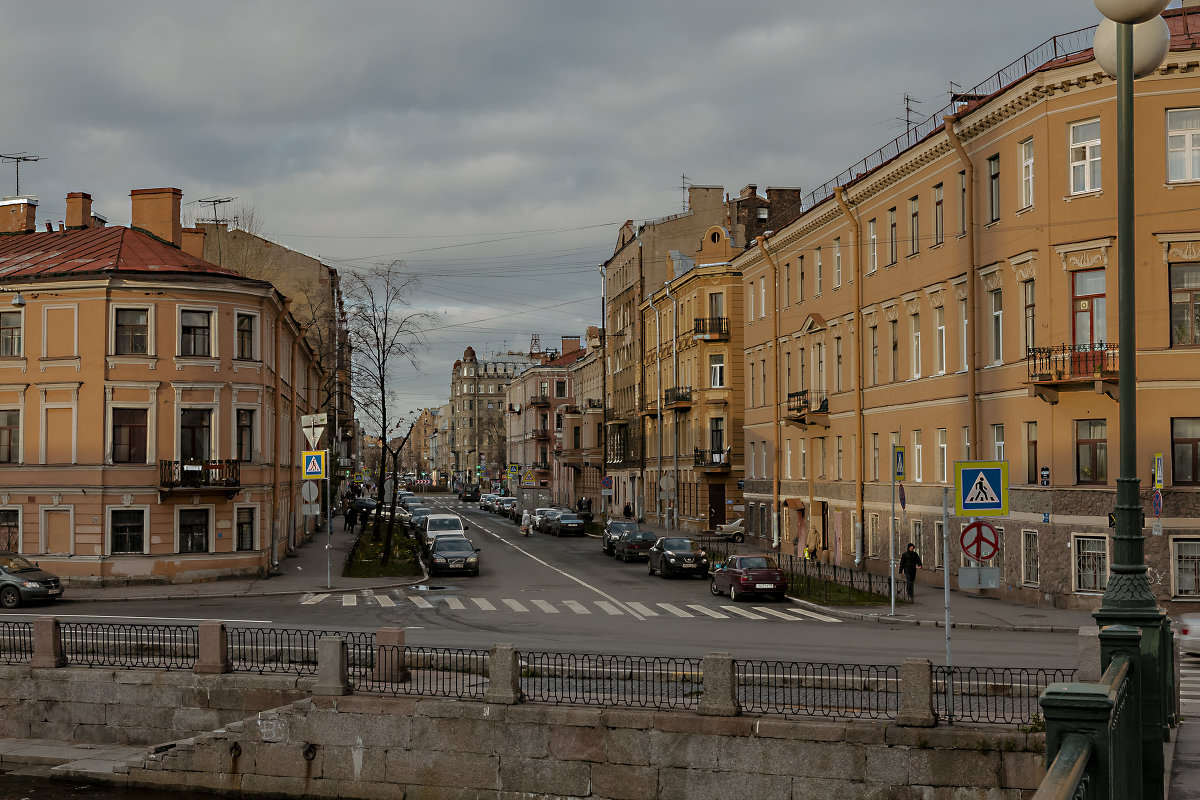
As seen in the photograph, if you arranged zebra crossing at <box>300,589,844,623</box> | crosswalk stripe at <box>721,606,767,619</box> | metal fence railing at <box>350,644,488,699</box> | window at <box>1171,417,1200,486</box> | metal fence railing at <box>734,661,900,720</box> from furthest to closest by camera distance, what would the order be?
1. zebra crossing at <box>300,589,844,623</box>
2. crosswalk stripe at <box>721,606,767,619</box>
3. window at <box>1171,417,1200,486</box>
4. metal fence railing at <box>350,644,488,699</box>
5. metal fence railing at <box>734,661,900,720</box>

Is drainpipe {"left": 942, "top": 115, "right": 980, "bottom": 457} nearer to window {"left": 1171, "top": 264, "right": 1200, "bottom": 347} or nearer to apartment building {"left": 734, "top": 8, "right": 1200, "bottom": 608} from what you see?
apartment building {"left": 734, "top": 8, "right": 1200, "bottom": 608}

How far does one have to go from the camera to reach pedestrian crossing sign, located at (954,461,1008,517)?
680 inches

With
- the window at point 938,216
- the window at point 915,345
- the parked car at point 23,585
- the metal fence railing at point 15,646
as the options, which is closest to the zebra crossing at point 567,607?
the parked car at point 23,585

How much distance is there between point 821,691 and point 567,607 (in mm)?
17177

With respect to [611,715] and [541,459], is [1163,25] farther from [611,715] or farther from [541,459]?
[541,459]

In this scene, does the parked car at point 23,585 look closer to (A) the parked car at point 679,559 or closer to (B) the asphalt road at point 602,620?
(B) the asphalt road at point 602,620

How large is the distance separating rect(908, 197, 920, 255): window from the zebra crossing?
13.0 metres

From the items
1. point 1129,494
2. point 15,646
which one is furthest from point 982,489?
point 15,646

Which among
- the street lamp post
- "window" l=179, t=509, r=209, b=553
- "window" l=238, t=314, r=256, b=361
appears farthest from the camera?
"window" l=238, t=314, r=256, b=361

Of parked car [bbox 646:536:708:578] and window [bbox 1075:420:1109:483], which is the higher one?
window [bbox 1075:420:1109:483]

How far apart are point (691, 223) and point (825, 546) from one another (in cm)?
3564

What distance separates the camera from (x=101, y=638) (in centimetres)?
2255

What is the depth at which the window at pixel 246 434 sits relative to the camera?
40250 mm

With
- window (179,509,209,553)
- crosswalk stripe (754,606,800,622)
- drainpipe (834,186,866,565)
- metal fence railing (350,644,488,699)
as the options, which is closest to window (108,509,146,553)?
window (179,509,209,553)
